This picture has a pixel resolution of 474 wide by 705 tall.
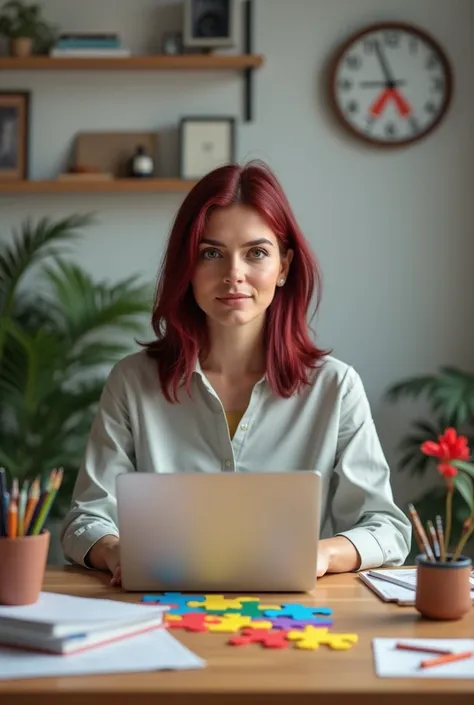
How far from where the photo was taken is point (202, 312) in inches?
79.6

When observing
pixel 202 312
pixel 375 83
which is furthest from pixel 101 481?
pixel 375 83

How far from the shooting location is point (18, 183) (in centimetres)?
354

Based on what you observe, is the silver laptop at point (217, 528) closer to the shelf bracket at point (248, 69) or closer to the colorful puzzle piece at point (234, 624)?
the colorful puzzle piece at point (234, 624)

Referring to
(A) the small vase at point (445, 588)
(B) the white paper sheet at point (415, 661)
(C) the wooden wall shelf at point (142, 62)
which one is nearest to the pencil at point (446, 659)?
(B) the white paper sheet at point (415, 661)

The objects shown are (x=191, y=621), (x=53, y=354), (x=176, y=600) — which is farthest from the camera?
(x=53, y=354)

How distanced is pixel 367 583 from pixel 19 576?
0.55 m

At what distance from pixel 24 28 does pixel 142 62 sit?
1.43 ft

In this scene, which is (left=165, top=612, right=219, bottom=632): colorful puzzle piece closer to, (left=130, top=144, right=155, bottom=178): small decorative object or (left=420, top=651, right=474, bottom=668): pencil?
(left=420, top=651, right=474, bottom=668): pencil

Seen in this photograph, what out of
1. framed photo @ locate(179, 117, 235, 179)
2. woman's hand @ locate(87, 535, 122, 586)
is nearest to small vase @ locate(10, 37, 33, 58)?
framed photo @ locate(179, 117, 235, 179)

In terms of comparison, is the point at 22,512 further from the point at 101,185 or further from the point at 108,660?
the point at 101,185

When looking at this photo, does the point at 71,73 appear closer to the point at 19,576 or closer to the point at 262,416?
the point at 262,416

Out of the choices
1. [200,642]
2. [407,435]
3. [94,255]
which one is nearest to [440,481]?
[407,435]

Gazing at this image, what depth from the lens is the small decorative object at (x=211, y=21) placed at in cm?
353

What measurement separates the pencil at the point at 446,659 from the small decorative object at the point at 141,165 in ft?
8.62
